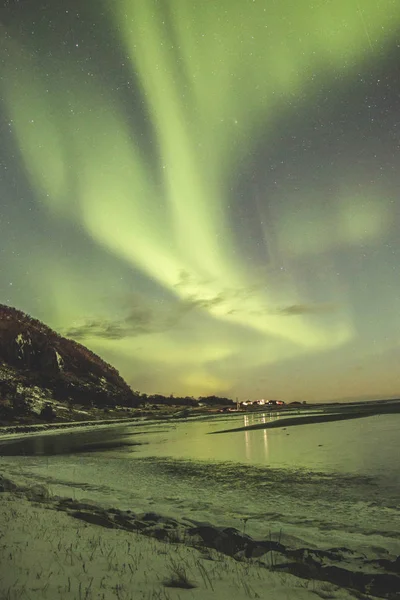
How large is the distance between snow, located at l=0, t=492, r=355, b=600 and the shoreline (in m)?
0.09

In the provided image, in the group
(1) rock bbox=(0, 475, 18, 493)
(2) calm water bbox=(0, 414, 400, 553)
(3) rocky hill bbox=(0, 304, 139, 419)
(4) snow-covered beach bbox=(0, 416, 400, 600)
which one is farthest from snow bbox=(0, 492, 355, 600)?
(3) rocky hill bbox=(0, 304, 139, 419)

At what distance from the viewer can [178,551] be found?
28.7ft

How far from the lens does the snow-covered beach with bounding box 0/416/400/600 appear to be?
22.7 feet

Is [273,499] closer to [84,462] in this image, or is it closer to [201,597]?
[201,597]

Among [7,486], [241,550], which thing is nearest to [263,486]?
[241,550]

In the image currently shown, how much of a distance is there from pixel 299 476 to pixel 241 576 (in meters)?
13.1

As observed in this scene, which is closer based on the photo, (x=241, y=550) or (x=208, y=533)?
(x=241, y=550)

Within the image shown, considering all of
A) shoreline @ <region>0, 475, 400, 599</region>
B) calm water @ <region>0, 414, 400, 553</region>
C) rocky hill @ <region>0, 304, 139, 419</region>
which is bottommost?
calm water @ <region>0, 414, 400, 553</region>

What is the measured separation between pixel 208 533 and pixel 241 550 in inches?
52.5

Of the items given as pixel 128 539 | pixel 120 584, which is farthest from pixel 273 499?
pixel 120 584

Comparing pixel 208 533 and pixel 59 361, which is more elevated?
pixel 59 361

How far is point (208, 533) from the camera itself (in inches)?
406

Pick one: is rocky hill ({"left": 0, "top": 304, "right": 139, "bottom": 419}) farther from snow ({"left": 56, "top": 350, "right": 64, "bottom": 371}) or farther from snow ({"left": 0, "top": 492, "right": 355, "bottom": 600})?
snow ({"left": 0, "top": 492, "right": 355, "bottom": 600})

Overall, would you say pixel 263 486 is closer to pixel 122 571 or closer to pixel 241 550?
pixel 241 550
